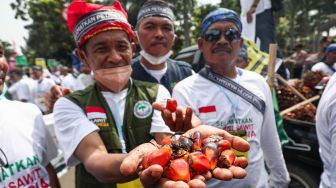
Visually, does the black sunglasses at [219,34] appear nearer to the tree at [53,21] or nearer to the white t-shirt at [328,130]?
the white t-shirt at [328,130]

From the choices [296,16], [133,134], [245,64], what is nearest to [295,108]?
[245,64]

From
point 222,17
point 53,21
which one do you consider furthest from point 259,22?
point 53,21

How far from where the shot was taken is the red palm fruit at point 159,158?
49.9 inches

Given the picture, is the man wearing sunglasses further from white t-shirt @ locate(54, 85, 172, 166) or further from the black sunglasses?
white t-shirt @ locate(54, 85, 172, 166)

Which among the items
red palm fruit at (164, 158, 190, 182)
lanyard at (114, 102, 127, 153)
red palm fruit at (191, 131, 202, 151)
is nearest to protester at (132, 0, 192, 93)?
lanyard at (114, 102, 127, 153)

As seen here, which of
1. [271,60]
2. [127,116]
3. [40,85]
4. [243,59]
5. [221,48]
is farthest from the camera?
[40,85]

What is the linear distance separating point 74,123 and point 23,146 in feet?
1.04

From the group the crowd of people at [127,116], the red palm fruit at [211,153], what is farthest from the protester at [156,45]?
the red palm fruit at [211,153]

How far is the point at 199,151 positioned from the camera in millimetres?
1413

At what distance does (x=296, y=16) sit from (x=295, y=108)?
40108 mm

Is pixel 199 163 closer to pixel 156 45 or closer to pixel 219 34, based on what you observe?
pixel 219 34

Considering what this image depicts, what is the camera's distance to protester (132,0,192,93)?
10.6 feet

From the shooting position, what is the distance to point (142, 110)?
78.3 inches

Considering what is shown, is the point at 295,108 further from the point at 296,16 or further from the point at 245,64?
the point at 296,16
